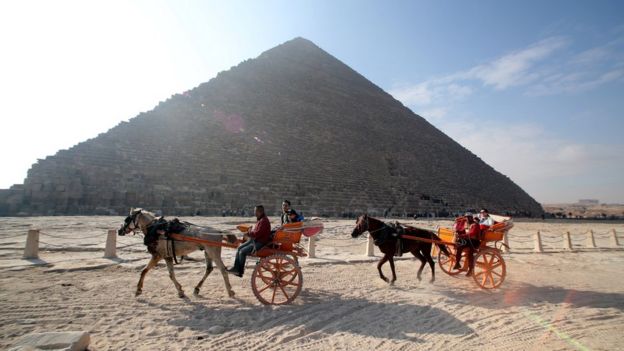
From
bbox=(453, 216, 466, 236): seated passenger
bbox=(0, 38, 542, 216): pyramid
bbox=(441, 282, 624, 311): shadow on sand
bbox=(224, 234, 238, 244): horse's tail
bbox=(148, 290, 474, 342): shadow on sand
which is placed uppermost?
bbox=(0, 38, 542, 216): pyramid

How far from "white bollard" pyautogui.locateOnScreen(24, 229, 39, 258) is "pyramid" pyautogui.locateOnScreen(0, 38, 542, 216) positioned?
8278 millimetres

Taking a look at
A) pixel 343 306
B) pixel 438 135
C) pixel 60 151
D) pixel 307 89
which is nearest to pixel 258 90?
pixel 307 89

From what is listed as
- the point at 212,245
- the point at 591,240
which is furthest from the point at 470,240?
the point at 591,240

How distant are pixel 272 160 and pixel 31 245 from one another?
1398 cm

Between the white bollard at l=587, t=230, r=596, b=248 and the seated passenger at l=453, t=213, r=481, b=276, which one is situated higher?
the seated passenger at l=453, t=213, r=481, b=276

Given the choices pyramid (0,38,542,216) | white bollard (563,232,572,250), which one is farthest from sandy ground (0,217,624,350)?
pyramid (0,38,542,216)

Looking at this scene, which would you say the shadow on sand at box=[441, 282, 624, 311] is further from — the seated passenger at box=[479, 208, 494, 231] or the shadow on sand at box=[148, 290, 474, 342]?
the seated passenger at box=[479, 208, 494, 231]

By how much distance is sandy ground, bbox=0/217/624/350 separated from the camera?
2543mm

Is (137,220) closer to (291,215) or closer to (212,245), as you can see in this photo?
(212,245)

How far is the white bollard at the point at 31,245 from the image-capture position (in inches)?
204

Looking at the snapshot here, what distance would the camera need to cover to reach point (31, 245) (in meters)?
5.21

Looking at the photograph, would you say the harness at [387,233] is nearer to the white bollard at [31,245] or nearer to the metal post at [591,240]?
the white bollard at [31,245]

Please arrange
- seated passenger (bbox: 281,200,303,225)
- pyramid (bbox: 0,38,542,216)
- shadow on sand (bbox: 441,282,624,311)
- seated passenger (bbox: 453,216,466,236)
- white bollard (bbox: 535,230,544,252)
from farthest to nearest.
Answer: pyramid (bbox: 0,38,542,216) → white bollard (bbox: 535,230,544,252) → seated passenger (bbox: 453,216,466,236) → seated passenger (bbox: 281,200,303,225) → shadow on sand (bbox: 441,282,624,311)

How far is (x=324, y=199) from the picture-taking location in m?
17.7
